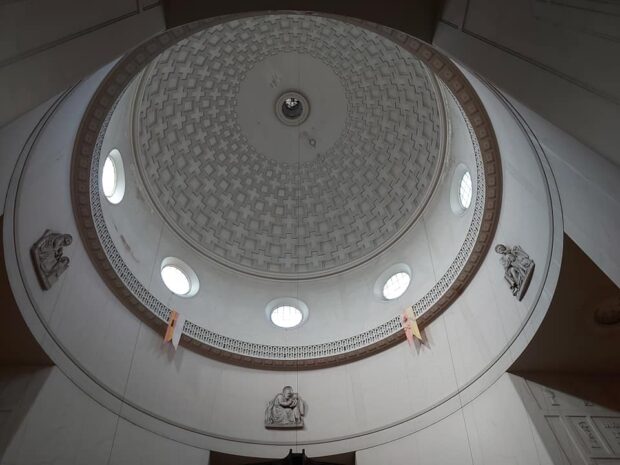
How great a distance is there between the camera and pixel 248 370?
12539 millimetres

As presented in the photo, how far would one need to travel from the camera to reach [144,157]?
13.9 m

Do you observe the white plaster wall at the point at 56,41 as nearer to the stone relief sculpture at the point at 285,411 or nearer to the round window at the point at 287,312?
the stone relief sculpture at the point at 285,411

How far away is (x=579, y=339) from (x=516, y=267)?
171 centimetres

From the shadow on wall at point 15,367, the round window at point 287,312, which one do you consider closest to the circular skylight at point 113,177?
the shadow on wall at point 15,367

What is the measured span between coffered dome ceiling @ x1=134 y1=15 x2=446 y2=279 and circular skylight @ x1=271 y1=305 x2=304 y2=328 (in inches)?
50.4

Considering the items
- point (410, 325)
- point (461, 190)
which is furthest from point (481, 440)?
point (461, 190)

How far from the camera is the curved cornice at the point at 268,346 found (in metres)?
7.77

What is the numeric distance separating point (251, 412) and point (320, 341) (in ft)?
9.79

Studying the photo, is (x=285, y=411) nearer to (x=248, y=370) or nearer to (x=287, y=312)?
(x=248, y=370)

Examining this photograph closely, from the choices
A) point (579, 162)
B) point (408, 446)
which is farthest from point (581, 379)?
point (579, 162)

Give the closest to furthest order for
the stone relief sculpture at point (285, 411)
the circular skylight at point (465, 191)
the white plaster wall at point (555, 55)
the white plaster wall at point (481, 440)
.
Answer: the white plaster wall at point (555, 55)
the white plaster wall at point (481, 440)
the stone relief sculpture at point (285, 411)
the circular skylight at point (465, 191)

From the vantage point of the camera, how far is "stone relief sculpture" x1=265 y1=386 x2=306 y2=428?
37.2 ft

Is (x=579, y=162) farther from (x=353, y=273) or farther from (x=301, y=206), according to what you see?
(x=301, y=206)

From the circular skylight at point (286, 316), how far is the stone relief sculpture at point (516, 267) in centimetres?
717
